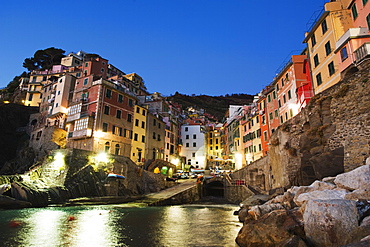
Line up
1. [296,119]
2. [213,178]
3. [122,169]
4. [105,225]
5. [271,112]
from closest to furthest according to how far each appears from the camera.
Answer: [105,225] < [296,119] < [122,169] < [271,112] < [213,178]

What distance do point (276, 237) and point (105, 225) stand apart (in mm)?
10988

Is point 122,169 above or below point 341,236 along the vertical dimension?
above

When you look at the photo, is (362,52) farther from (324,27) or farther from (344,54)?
(324,27)

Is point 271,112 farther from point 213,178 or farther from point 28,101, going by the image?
point 28,101

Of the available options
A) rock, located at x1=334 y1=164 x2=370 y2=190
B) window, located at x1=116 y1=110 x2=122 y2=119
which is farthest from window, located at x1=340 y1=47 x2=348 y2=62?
window, located at x1=116 y1=110 x2=122 y2=119

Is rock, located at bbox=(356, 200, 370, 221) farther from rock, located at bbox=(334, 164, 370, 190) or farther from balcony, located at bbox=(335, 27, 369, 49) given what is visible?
balcony, located at bbox=(335, 27, 369, 49)

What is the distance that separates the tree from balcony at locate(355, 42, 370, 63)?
9598 cm

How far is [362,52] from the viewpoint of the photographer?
21.5m

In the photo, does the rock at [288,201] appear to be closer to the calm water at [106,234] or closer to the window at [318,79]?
the calm water at [106,234]

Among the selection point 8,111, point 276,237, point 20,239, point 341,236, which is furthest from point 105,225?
point 8,111

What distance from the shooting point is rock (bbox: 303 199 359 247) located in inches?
282

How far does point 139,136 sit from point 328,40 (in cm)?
3623

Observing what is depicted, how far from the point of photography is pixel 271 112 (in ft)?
135

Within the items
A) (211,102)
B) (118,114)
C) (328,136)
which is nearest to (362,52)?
(328,136)
